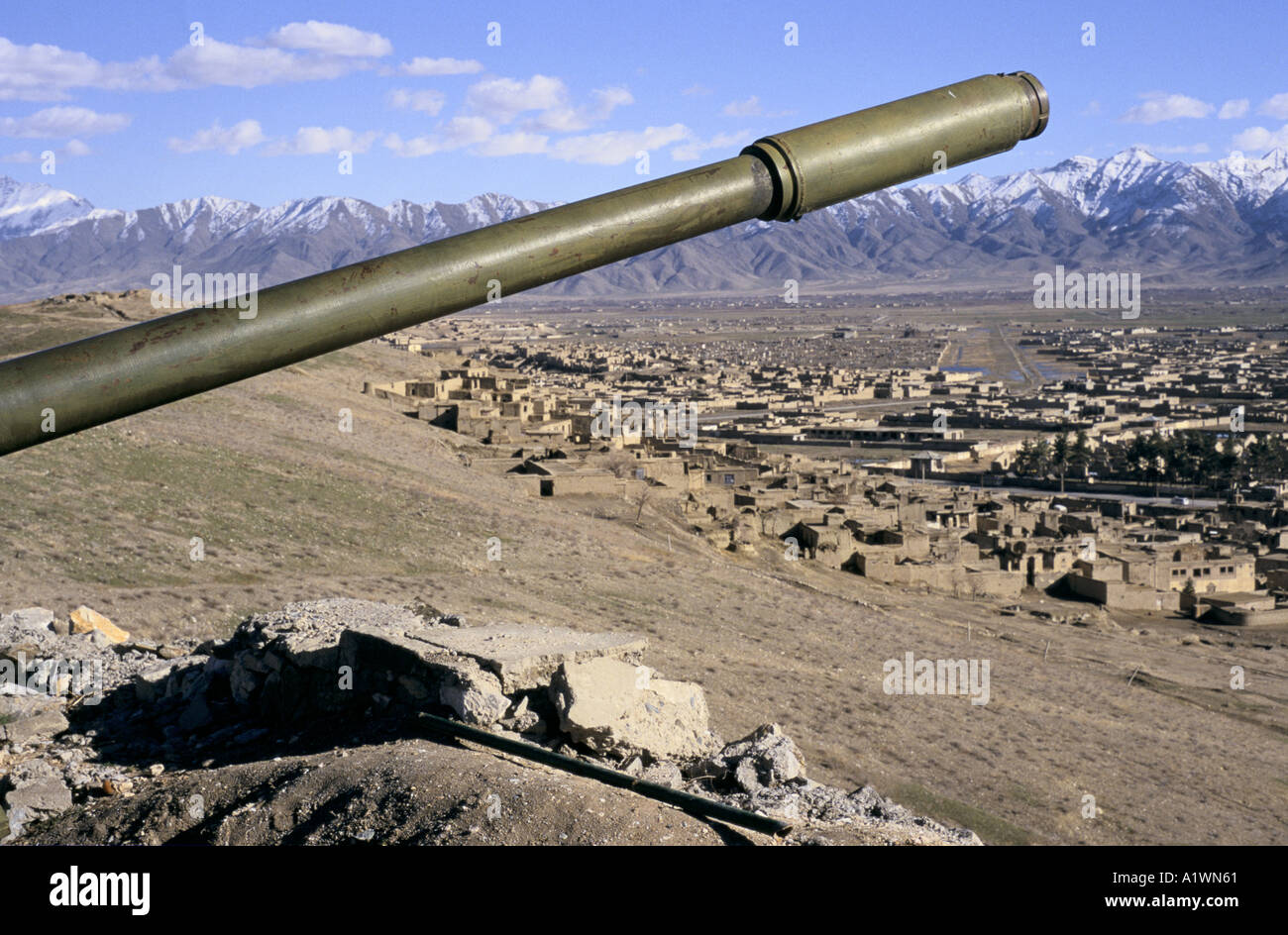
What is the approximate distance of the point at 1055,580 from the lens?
82.3ft

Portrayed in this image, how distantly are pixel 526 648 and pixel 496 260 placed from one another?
3.96m

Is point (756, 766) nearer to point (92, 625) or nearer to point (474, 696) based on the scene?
point (474, 696)

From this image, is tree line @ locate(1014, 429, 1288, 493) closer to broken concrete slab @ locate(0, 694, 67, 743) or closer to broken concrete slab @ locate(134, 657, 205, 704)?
broken concrete slab @ locate(134, 657, 205, 704)

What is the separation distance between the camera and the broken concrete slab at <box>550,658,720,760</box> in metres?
6.03

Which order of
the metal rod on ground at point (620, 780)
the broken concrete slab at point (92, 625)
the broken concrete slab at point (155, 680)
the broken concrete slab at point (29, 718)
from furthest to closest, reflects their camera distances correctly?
the broken concrete slab at point (92, 625) → the broken concrete slab at point (155, 680) → the broken concrete slab at point (29, 718) → the metal rod on ground at point (620, 780)

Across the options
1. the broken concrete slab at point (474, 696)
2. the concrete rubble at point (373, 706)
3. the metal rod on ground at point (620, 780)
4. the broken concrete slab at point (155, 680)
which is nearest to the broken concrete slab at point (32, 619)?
the concrete rubble at point (373, 706)

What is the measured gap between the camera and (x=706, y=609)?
1559 centimetres

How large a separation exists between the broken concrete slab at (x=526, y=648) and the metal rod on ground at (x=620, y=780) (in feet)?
1.66

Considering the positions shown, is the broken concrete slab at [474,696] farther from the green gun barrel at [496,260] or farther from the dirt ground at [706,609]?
the green gun barrel at [496,260]

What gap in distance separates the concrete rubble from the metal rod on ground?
0.95 ft

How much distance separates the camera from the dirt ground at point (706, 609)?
10922 mm

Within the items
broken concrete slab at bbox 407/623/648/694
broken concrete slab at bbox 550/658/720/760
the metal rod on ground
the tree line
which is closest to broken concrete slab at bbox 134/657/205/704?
broken concrete slab at bbox 407/623/648/694

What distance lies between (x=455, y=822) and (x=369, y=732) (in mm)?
1883

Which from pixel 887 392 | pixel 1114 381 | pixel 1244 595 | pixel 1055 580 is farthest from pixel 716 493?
pixel 1114 381
